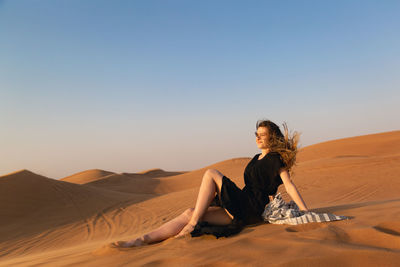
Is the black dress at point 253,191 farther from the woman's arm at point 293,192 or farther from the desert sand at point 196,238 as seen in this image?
the desert sand at point 196,238

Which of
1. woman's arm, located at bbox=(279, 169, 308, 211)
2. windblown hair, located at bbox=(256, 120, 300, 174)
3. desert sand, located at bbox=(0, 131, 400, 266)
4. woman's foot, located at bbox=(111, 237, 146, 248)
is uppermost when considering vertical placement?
windblown hair, located at bbox=(256, 120, 300, 174)

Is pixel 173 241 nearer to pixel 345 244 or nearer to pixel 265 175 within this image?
pixel 265 175

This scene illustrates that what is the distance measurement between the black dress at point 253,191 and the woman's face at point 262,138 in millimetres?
A: 174

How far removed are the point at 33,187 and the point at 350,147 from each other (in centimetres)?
2667

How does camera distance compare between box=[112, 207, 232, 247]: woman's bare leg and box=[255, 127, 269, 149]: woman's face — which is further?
box=[255, 127, 269, 149]: woman's face

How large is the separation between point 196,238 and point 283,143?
1.65 m

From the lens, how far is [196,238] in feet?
11.7

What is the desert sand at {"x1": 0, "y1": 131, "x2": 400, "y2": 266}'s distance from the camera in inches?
98.4

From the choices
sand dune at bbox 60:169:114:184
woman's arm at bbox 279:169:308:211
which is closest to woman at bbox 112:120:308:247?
woman's arm at bbox 279:169:308:211

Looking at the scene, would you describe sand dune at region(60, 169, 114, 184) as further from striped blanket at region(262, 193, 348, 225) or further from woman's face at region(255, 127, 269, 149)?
striped blanket at region(262, 193, 348, 225)

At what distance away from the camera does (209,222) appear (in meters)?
3.77

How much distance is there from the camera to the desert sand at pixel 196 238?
2500 millimetres

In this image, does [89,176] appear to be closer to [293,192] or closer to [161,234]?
[161,234]

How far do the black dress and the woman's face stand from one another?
0.17 metres
